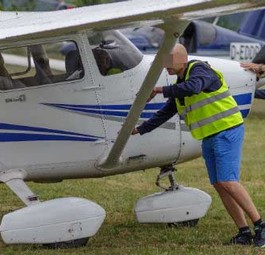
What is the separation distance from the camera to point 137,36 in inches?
1039

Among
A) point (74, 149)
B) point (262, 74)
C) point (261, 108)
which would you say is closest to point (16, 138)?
point (74, 149)

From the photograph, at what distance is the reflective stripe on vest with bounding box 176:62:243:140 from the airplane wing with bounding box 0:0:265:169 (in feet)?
1.28

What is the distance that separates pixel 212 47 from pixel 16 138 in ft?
50.7

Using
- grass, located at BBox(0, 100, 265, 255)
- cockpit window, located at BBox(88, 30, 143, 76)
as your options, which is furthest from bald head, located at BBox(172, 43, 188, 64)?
grass, located at BBox(0, 100, 265, 255)

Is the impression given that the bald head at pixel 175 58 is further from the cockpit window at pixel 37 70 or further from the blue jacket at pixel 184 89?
the cockpit window at pixel 37 70

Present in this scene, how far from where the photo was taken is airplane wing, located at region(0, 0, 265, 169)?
22.8 feet

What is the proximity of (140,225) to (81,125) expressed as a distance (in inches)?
54.7

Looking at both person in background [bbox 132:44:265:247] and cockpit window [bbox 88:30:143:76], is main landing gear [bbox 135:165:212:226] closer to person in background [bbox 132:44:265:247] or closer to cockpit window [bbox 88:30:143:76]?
person in background [bbox 132:44:265:247]

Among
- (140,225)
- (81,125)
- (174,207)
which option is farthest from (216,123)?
(140,225)

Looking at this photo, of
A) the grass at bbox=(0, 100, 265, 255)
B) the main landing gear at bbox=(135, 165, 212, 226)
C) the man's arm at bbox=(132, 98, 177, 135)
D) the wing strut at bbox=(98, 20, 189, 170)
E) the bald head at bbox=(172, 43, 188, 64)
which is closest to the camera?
the wing strut at bbox=(98, 20, 189, 170)

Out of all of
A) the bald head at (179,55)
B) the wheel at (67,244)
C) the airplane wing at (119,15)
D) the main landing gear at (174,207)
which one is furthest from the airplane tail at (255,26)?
the airplane wing at (119,15)

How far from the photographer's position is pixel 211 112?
27.3ft

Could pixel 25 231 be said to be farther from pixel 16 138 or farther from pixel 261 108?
pixel 261 108

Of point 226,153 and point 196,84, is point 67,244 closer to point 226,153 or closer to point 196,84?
point 226,153
